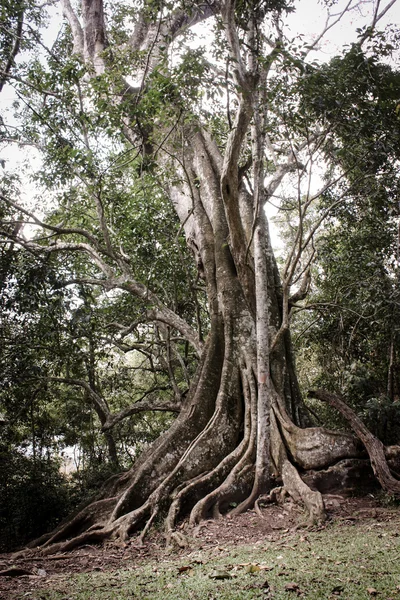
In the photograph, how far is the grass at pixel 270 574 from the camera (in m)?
2.71

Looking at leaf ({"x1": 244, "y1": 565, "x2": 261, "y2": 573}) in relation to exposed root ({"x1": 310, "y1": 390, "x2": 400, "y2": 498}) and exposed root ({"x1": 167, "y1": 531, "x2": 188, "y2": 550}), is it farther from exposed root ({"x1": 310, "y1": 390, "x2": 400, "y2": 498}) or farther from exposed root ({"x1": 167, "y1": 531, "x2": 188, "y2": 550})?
exposed root ({"x1": 310, "y1": 390, "x2": 400, "y2": 498})

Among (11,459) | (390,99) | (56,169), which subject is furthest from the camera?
(11,459)

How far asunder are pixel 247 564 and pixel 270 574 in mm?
366

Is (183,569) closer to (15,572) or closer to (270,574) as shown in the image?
(270,574)

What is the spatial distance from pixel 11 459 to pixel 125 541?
196 inches

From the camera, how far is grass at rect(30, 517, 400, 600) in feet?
8.89

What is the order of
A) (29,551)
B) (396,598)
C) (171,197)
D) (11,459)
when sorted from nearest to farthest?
(396,598), (29,551), (11,459), (171,197)

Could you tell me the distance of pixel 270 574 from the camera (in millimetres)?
3051

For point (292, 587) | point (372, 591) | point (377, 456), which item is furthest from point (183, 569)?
point (377, 456)

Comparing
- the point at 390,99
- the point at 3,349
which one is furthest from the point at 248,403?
the point at 390,99

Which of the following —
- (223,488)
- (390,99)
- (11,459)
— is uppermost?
(390,99)

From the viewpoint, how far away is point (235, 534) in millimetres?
4734

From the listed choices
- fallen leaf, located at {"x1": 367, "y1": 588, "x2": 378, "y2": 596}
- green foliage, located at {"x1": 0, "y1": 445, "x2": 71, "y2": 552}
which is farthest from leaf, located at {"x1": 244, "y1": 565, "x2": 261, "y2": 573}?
green foliage, located at {"x1": 0, "y1": 445, "x2": 71, "y2": 552}

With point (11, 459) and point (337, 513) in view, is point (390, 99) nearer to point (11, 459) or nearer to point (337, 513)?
point (337, 513)
